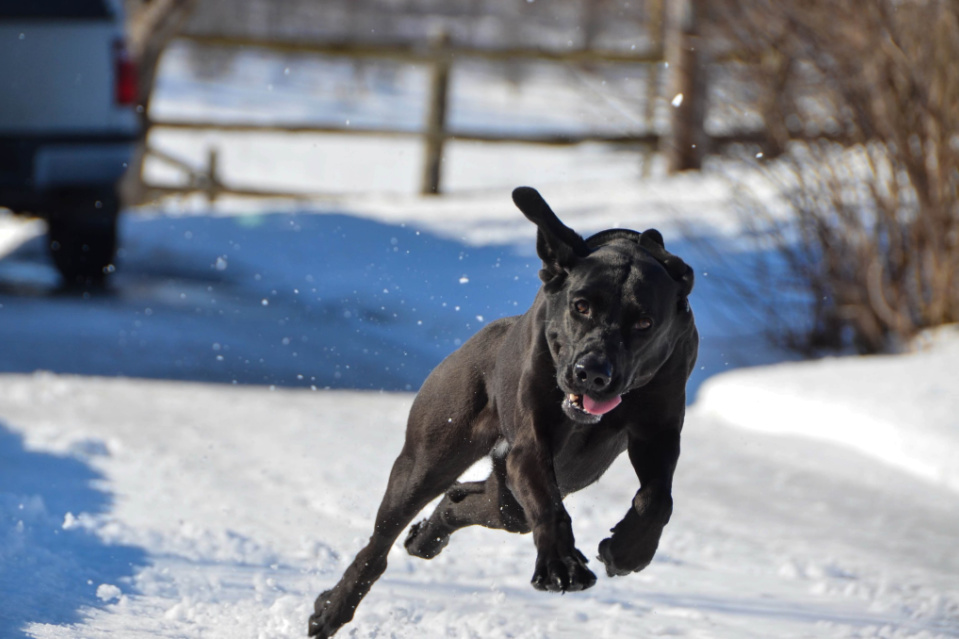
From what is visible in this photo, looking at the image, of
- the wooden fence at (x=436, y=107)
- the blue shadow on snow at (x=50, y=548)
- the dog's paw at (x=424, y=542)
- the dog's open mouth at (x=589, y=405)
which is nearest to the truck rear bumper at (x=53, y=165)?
the blue shadow on snow at (x=50, y=548)

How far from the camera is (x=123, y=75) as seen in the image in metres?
7.61

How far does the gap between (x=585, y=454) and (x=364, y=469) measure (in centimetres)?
216

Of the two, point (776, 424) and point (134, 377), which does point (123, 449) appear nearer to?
point (134, 377)

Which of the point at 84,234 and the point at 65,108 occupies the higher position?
the point at 65,108

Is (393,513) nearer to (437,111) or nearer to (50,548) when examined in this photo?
(50,548)

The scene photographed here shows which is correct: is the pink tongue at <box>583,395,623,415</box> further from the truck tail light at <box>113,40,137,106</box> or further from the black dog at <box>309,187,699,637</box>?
the truck tail light at <box>113,40,137,106</box>

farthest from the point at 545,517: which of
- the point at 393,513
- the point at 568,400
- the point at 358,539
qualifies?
the point at 358,539

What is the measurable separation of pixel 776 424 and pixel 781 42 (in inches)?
95.3

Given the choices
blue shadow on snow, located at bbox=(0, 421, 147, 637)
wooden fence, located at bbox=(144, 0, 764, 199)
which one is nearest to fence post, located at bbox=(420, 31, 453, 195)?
wooden fence, located at bbox=(144, 0, 764, 199)

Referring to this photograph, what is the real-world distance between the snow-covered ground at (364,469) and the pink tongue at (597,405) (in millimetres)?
982

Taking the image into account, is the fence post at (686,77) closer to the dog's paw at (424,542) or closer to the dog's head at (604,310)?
the dog's paw at (424,542)

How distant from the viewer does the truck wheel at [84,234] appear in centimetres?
759

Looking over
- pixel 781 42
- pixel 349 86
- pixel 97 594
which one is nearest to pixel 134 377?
pixel 97 594

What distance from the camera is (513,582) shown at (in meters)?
3.51
